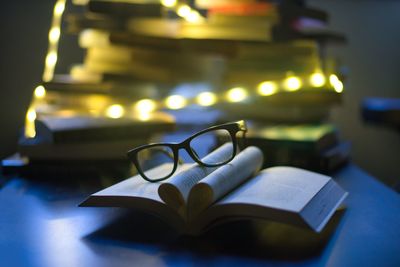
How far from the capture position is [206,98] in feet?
4.31

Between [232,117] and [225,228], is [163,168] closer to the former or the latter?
[225,228]

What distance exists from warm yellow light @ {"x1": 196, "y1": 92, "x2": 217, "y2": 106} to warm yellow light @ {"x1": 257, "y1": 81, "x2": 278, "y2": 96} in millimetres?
113

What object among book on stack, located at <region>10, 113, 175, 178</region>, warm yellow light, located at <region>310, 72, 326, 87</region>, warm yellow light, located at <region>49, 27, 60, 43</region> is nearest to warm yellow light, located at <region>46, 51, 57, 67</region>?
warm yellow light, located at <region>49, 27, 60, 43</region>

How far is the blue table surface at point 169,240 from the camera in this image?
607 millimetres

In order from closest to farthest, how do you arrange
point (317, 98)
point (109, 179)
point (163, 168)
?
point (163, 168) < point (109, 179) < point (317, 98)

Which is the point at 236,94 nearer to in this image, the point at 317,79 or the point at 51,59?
the point at 317,79

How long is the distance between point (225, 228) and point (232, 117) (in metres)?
0.64

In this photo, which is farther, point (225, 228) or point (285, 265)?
point (225, 228)

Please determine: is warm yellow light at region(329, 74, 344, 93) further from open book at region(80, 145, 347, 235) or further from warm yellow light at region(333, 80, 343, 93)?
open book at region(80, 145, 347, 235)

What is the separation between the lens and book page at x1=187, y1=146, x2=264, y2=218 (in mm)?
665

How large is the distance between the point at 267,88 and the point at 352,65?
27.7 inches

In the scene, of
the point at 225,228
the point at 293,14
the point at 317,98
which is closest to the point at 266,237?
the point at 225,228

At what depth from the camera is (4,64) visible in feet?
5.47

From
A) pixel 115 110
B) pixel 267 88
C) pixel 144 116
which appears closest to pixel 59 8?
pixel 115 110
